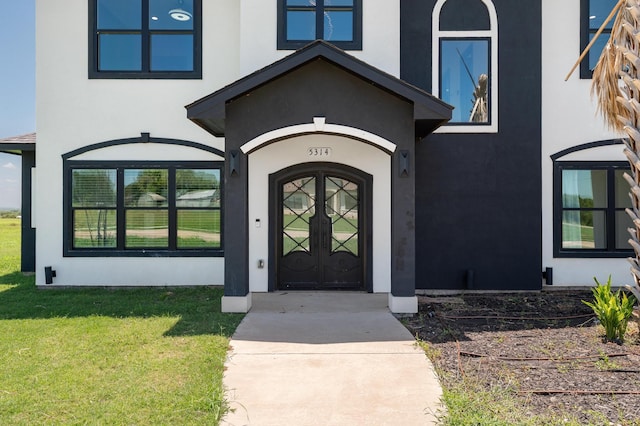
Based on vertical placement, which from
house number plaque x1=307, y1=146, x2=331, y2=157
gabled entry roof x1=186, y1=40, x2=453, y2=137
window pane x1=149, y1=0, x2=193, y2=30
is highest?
window pane x1=149, y1=0, x2=193, y2=30

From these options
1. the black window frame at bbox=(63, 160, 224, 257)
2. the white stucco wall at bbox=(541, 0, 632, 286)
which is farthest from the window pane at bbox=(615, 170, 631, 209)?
the black window frame at bbox=(63, 160, 224, 257)

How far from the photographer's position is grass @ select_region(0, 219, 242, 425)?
4.22 metres

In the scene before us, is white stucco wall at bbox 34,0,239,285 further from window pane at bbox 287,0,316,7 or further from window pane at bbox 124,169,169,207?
window pane at bbox 287,0,316,7

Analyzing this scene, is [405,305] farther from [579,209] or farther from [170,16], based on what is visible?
[170,16]

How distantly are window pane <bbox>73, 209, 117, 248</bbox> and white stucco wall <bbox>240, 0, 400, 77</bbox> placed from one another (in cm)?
436

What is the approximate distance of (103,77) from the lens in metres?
9.83

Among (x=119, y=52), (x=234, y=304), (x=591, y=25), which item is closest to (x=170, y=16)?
(x=119, y=52)

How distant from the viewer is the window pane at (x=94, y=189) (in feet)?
32.6

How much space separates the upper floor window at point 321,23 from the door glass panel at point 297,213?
9.42 feet

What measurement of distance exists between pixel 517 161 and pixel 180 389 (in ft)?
26.2

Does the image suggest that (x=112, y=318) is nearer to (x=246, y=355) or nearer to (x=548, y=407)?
(x=246, y=355)

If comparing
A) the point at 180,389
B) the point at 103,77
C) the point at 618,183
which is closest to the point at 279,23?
the point at 103,77

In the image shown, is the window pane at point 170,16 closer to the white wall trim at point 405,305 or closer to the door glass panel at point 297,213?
the door glass panel at point 297,213

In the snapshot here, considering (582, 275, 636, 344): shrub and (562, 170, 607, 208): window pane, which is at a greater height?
(562, 170, 607, 208): window pane
